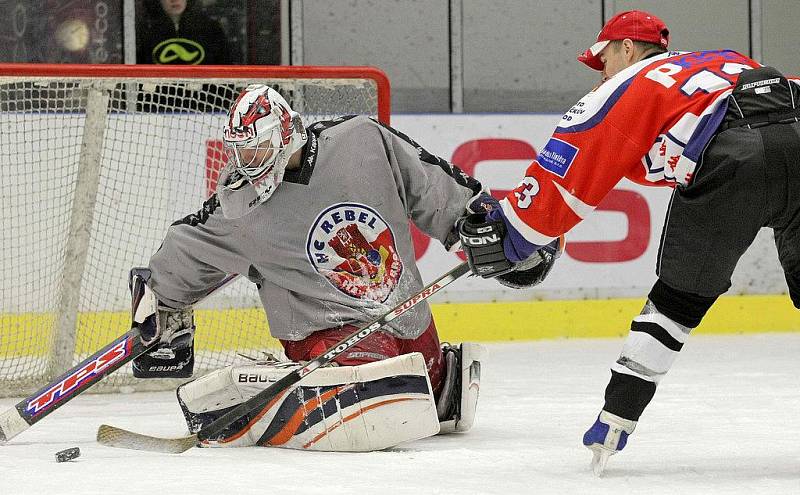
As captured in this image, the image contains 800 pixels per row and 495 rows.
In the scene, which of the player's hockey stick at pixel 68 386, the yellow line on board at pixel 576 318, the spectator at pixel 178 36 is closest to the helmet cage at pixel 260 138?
the player's hockey stick at pixel 68 386

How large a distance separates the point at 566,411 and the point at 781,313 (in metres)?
2.41

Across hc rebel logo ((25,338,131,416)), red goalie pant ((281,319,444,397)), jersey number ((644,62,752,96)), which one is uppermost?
jersey number ((644,62,752,96))

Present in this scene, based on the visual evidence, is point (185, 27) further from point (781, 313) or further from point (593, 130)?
point (593, 130)

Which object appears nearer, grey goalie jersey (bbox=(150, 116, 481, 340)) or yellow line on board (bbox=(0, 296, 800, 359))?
grey goalie jersey (bbox=(150, 116, 481, 340))

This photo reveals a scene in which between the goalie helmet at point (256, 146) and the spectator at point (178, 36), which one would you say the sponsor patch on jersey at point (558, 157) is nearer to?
the goalie helmet at point (256, 146)

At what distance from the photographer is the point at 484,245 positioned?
2.31 metres

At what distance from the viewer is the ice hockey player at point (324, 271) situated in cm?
262

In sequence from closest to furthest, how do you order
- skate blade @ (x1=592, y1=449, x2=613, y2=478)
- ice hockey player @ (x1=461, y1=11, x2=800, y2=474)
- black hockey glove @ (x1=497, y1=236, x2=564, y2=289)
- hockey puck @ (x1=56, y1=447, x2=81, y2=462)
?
ice hockey player @ (x1=461, y1=11, x2=800, y2=474), skate blade @ (x1=592, y1=449, x2=613, y2=478), hockey puck @ (x1=56, y1=447, x2=81, y2=462), black hockey glove @ (x1=497, y1=236, x2=564, y2=289)

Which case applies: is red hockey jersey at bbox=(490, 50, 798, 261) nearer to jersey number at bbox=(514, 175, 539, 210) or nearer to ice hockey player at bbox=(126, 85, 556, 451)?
jersey number at bbox=(514, 175, 539, 210)

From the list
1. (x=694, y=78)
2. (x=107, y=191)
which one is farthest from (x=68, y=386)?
(x=694, y=78)

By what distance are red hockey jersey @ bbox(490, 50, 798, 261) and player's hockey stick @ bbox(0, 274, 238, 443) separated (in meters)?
1.01

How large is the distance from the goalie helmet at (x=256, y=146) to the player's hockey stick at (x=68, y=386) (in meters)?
0.28

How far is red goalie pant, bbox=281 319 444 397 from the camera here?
9.05 ft

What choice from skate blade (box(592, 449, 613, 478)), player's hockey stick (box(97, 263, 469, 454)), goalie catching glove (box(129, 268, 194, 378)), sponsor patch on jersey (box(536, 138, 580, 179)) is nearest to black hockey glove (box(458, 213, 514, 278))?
sponsor patch on jersey (box(536, 138, 580, 179))
